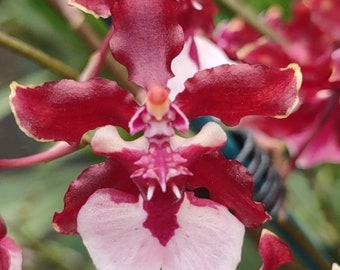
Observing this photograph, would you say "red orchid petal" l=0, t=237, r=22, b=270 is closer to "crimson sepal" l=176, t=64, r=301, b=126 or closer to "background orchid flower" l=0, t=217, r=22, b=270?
"background orchid flower" l=0, t=217, r=22, b=270

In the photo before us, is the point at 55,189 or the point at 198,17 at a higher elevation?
the point at 198,17

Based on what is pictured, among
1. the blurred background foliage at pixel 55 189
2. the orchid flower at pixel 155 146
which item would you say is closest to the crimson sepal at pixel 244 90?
the orchid flower at pixel 155 146

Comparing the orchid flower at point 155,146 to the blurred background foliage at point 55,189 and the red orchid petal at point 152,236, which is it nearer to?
the red orchid petal at point 152,236

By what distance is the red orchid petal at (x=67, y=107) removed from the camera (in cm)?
41

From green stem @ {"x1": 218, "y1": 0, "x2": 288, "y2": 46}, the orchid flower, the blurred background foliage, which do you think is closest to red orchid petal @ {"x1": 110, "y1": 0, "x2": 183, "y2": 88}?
the orchid flower

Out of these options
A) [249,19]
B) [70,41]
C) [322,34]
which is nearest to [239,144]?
[249,19]

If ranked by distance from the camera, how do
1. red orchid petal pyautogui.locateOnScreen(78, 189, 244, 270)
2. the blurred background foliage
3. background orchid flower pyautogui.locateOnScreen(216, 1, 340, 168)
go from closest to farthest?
1. red orchid petal pyautogui.locateOnScreen(78, 189, 244, 270)
2. background orchid flower pyautogui.locateOnScreen(216, 1, 340, 168)
3. the blurred background foliage

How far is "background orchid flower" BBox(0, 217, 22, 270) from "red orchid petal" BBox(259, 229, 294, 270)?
0.47ft

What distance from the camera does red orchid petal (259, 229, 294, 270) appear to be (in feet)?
1.61

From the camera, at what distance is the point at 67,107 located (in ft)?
1.38

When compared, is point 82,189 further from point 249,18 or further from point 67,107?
point 249,18

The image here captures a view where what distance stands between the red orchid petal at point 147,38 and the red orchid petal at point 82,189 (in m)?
0.05

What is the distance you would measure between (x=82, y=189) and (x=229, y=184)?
0.08 metres

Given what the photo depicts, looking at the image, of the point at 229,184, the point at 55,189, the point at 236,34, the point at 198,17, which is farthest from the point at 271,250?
the point at 55,189
